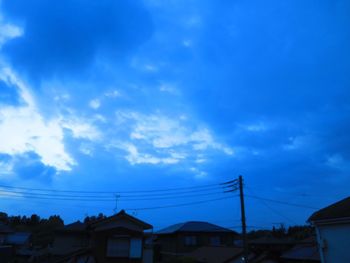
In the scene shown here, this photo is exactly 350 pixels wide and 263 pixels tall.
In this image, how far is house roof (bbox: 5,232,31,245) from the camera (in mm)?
49406

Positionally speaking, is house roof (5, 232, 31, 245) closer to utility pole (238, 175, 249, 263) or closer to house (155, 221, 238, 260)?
house (155, 221, 238, 260)

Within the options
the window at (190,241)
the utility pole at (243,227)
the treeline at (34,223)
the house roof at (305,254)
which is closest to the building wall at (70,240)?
the window at (190,241)

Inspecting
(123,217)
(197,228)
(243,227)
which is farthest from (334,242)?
(197,228)

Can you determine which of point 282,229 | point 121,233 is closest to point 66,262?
point 121,233

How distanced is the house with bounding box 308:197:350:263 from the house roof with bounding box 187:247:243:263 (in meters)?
16.1

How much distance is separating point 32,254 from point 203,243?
28194mm

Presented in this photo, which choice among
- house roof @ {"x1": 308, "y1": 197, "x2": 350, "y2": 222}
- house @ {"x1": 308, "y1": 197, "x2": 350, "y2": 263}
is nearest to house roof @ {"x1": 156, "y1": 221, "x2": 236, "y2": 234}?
house roof @ {"x1": 308, "y1": 197, "x2": 350, "y2": 222}

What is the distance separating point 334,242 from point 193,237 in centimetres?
2999

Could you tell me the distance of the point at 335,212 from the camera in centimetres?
1609

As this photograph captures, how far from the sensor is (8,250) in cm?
2619

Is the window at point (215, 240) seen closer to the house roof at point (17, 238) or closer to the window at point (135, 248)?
the window at point (135, 248)

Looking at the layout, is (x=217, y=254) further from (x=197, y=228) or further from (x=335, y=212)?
(x=335, y=212)

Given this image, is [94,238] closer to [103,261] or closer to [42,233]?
[103,261]

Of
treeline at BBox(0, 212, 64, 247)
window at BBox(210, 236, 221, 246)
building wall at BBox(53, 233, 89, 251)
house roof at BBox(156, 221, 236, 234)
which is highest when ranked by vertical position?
treeline at BBox(0, 212, 64, 247)
